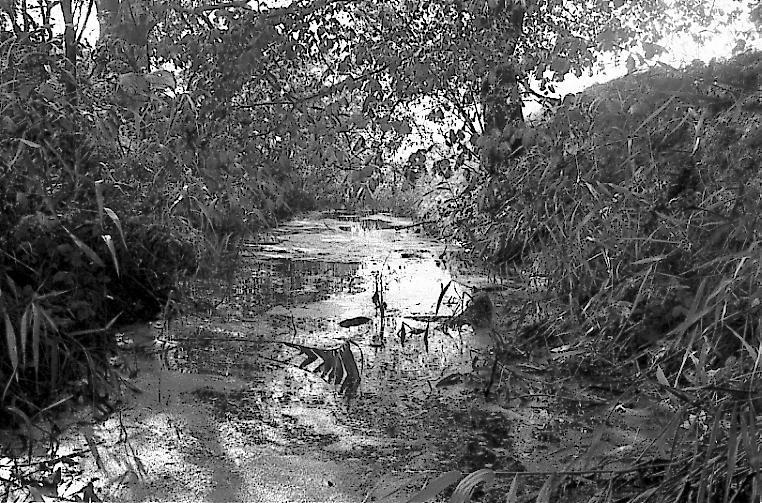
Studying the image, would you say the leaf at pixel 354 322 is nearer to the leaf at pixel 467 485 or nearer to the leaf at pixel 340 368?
the leaf at pixel 340 368

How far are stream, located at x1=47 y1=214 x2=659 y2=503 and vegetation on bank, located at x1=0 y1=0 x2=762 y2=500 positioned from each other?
0.17 m

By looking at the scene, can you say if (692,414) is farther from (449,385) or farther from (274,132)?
(274,132)

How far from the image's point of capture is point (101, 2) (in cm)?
344

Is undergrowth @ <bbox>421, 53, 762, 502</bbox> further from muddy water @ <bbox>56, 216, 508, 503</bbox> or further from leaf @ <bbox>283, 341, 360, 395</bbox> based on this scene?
leaf @ <bbox>283, 341, 360, 395</bbox>

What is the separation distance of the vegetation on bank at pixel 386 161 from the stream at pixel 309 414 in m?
0.17

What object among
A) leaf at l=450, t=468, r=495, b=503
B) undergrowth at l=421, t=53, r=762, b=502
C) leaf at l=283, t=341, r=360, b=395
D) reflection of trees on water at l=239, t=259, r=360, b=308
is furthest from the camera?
reflection of trees on water at l=239, t=259, r=360, b=308

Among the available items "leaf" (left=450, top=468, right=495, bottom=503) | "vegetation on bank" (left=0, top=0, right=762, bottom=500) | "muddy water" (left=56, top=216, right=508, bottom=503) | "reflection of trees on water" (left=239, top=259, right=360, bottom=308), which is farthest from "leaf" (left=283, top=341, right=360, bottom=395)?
"reflection of trees on water" (left=239, top=259, right=360, bottom=308)

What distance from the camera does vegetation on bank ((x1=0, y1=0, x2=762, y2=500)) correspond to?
65.2 inches

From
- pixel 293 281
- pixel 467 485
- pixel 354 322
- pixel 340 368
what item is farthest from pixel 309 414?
pixel 293 281

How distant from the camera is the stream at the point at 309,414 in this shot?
147cm

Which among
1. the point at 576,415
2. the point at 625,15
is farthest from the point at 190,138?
A: the point at 625,15

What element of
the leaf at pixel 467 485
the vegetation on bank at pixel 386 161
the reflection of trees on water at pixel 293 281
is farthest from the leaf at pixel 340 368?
the reflection of trees on water at pixel 293 281

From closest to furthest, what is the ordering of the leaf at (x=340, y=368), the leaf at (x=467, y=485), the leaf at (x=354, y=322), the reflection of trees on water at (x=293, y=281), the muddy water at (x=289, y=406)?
the leaf at (x=467, y=485), the muddy water at (x=289, y=406), the leaf at (x=340, y=368), the leaf at (x=354, y=322), the reflection of trees on water at (x=293, y=281)

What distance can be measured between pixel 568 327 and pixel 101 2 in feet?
8.34
